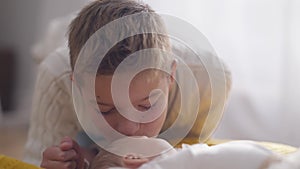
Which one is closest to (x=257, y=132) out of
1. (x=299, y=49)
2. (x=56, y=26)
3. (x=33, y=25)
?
(x=299, y=49)

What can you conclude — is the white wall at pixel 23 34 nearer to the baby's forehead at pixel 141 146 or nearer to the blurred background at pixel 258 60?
the blurred background at pixel 258 60

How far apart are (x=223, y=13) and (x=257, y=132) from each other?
0.31 metres

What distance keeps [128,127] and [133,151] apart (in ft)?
0.12

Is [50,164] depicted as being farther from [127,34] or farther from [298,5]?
[298,5]

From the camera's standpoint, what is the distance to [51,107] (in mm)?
949

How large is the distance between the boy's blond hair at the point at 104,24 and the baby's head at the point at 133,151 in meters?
0.08

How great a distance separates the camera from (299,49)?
123 cm

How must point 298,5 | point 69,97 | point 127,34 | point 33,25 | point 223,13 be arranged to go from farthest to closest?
point 33,25 < point 223,13 < point 298,5 < point 69,97 < point 127,34

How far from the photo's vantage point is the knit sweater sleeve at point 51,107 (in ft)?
2.98

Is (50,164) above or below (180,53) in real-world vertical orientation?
below

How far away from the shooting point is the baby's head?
544 millimetres

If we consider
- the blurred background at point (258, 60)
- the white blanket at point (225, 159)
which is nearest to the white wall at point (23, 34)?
the blurred background at point (258, 60)

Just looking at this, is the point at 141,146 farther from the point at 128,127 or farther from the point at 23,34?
the point at 23,34

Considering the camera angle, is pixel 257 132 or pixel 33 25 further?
pixel 33 25
